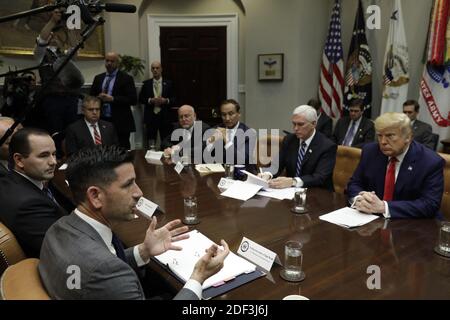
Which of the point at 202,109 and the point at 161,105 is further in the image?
the point at 202,109

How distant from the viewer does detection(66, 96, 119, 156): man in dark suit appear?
354 cm

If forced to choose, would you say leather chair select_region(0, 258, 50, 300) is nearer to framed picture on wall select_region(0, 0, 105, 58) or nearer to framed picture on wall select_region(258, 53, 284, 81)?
framed picture on wall select_region(0, 0, 105, 58)

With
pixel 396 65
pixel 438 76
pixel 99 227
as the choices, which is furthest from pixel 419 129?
pixel 99 227

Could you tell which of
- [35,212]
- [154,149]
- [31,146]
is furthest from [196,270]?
[154,149]

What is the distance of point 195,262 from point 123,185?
1.36 feet

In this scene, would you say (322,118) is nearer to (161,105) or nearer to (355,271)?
(161,105)

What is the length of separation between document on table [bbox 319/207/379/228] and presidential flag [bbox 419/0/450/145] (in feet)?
10.8

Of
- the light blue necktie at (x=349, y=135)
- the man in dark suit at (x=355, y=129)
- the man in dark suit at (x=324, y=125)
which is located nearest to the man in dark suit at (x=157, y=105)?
the man in dark suit at (x=324, y=125)

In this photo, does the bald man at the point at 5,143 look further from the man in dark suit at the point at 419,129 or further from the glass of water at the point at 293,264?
the man in dark suit at the point at 419,129

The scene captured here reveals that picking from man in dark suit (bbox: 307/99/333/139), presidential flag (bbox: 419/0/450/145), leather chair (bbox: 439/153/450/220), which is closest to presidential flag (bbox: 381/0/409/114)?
presidential flag (bbox: 419/0/450/145)

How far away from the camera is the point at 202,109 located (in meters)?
6.34

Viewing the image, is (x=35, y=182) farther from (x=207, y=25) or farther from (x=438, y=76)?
(x=207, y=25)

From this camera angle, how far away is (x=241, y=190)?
7.45 feet
